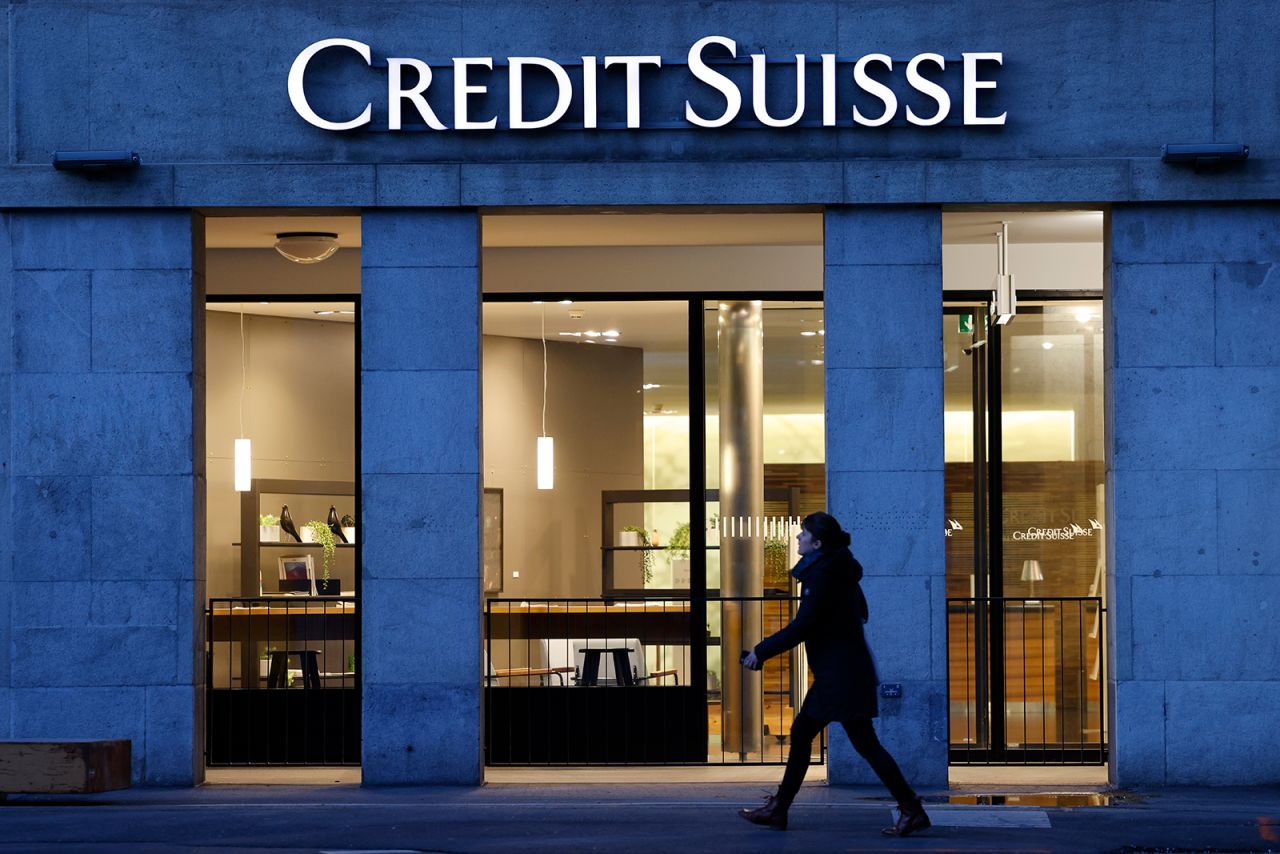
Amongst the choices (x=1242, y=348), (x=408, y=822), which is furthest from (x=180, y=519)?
(x=1242, y=348)

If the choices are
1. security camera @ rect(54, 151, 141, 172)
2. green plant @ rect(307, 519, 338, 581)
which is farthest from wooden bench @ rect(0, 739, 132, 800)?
green plant @ rect(307, 519, 338, 581)

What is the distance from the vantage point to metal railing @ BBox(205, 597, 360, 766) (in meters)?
14.2

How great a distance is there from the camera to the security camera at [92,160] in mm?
12531

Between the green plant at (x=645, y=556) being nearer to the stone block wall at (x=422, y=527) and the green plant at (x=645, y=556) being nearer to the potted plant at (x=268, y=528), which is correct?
the stone block wall at (x=422, y=527)

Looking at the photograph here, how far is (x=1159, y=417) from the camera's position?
12539 mm

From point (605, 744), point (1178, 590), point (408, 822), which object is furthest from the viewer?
A: point (605, 744)

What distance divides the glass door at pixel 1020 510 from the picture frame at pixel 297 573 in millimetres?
5275

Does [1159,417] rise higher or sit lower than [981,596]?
higher

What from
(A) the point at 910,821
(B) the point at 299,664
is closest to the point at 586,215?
(B) the point at 299,664

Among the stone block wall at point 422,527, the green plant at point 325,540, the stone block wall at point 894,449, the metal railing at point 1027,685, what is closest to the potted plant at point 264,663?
the green plant at point 325,540

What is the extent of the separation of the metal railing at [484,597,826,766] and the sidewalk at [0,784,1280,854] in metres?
1.47

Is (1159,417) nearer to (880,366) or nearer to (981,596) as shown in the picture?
(880,366)

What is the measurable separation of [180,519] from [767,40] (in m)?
5.09

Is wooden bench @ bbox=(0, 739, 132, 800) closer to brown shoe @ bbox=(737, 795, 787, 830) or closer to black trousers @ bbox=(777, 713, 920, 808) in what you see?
brown shoe @ bbox=(737, 795, 787, 830)
